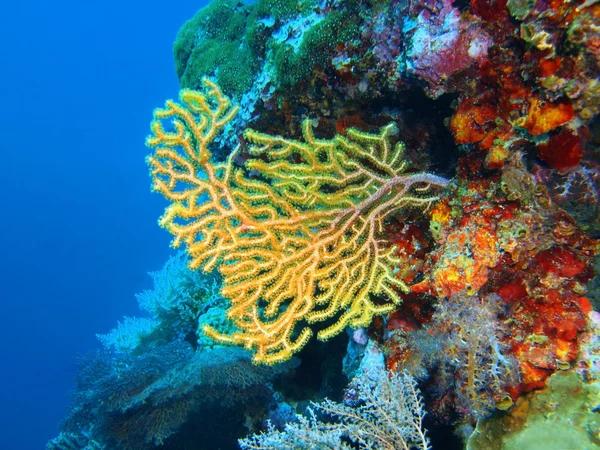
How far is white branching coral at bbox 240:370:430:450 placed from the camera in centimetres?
272

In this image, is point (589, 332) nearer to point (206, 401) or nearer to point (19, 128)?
point (206, 401)

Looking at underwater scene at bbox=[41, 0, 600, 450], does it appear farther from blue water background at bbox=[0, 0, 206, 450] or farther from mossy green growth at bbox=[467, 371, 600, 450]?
blue water background at bbox=[0, 0, 206, 450]

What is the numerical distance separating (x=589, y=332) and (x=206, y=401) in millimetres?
4621

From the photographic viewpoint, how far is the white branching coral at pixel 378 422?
2.72 meters

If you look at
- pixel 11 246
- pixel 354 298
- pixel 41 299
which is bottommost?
pixel 354 298

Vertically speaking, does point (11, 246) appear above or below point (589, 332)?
above

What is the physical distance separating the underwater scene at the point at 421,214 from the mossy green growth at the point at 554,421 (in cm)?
1

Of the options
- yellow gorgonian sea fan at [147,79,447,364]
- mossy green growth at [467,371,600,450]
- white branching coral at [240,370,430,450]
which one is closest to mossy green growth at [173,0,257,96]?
yellow gorgonian sea fan at [147,79,447,364]

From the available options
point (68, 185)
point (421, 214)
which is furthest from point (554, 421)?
point (68, 185)

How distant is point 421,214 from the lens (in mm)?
3199

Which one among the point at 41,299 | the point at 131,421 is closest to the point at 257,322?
the point at 131,421

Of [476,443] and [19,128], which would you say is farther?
[19,128]

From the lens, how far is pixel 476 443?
8.20ft

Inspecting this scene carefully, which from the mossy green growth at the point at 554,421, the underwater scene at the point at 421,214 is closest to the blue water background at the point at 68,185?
the underwater scene at the point at 421,214
